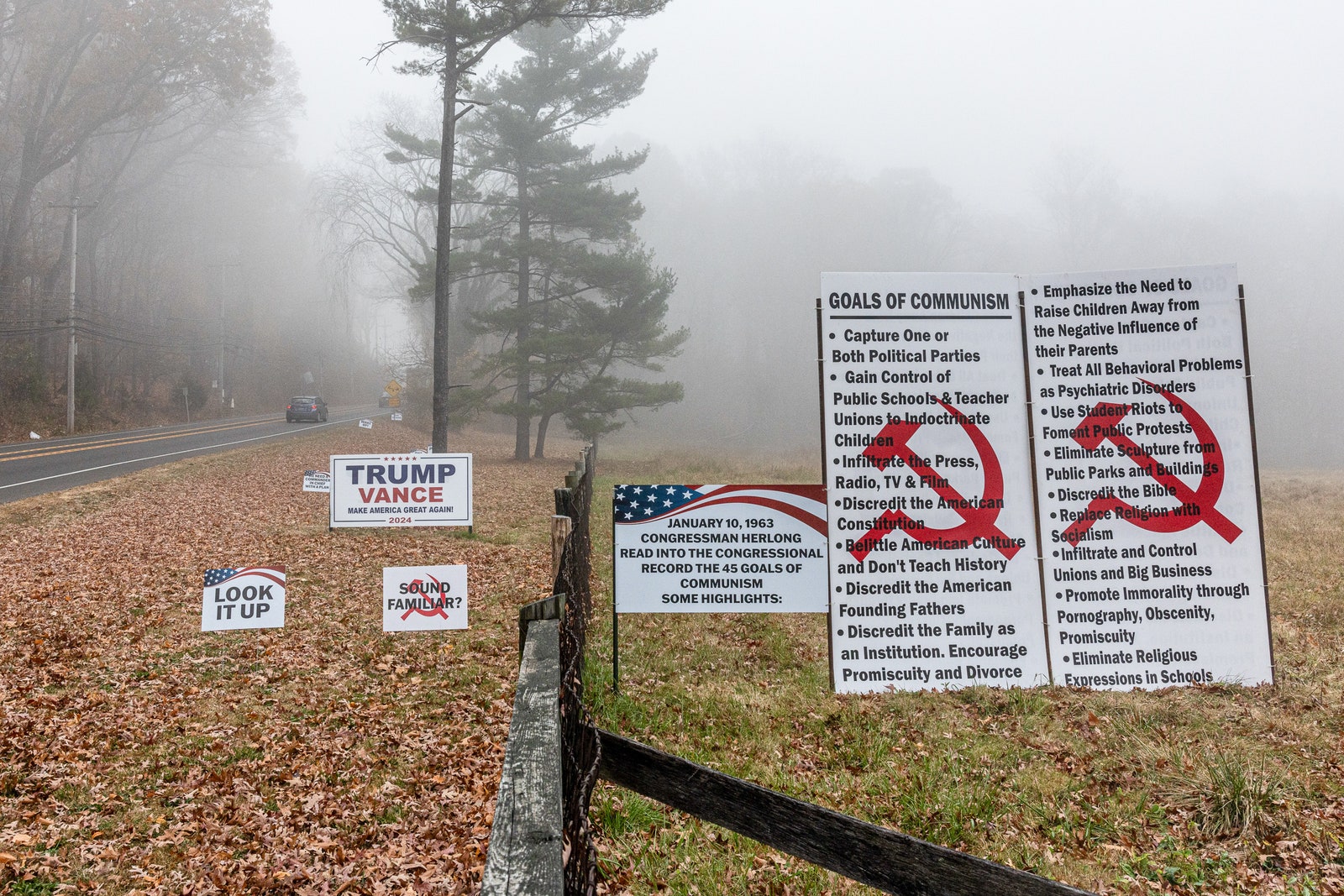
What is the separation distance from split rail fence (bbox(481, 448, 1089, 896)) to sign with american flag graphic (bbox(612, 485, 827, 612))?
10.4 feet

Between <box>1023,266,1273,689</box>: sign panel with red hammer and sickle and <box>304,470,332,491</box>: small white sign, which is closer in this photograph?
<box>1023,266,1273,689</box>: sign panel with red hammer and sickle

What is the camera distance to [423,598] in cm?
713

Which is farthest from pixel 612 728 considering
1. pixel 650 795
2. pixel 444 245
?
pixel 444 245

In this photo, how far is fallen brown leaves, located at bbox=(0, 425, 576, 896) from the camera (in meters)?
3.89

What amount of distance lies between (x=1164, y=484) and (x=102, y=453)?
25.9 m

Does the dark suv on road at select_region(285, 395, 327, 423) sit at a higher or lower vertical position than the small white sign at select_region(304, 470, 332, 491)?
higher

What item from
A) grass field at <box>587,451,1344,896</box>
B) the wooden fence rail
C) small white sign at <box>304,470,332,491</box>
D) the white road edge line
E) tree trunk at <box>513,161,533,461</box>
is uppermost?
tree trunk at <box>513,161,533,461</box>

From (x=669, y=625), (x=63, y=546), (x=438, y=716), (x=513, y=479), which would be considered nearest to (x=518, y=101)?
(x=513, y=479)

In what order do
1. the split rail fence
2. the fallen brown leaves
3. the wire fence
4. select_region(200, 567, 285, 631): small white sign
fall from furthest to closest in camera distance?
select_region(200, 567, 285, 631): small white sign
the fallen brown leaves
the wire fence
the split rail fence

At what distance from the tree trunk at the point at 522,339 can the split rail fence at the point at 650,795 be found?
75.1 ft

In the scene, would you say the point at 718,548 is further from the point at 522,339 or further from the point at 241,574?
the point at 522,339

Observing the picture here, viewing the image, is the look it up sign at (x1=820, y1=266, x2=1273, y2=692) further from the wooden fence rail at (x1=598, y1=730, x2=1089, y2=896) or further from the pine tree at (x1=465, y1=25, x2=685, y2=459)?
the pine tree at (x1=465, y1=25, x2=685, y2=459)

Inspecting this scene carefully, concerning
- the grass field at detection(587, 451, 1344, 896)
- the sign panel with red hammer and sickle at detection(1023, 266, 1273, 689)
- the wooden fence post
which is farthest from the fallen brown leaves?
the sign panel with red hammer and sickle at detection(1023, 266, 1273, 689)

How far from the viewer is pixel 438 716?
18.6 ft
